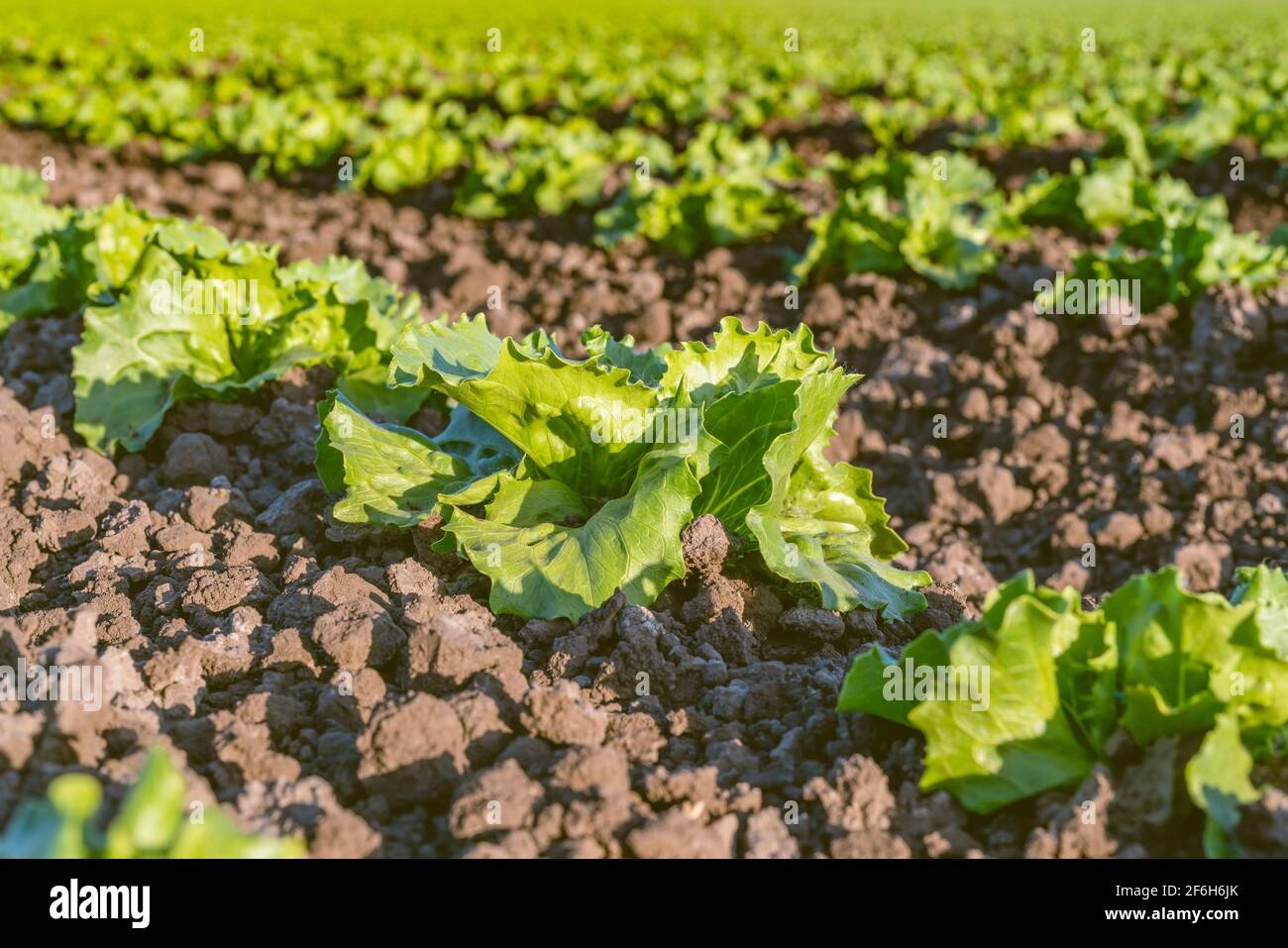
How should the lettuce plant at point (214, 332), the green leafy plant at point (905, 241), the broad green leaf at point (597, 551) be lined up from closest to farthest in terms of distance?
the broad green leaf at point (597, 551)
the lettuce plant at point (214, 332)
the green leafy plant at point (905, 241)

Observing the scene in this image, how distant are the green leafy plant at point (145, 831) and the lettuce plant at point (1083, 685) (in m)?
1.46

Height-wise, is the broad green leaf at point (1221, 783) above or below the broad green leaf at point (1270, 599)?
below

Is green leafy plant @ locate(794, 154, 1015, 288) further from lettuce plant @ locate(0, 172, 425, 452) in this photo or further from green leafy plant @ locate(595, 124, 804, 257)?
lettuce plant @ locate(0, 172, 425, 452)

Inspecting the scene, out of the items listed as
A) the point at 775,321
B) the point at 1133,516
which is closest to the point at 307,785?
the point at 1133,516

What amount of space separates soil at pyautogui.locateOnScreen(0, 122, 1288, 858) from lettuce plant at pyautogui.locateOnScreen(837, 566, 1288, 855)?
0.07 meters

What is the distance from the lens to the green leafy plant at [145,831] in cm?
188

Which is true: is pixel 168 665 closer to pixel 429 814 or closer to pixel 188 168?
pixel 429 814

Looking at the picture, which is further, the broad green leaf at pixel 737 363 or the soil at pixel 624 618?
the broad green leaf at pixel 737 363

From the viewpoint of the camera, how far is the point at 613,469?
3828 millimetres

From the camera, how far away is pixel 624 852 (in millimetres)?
2607

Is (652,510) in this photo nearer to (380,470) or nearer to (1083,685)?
(380,470)

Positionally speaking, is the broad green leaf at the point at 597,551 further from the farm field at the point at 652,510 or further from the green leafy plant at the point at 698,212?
the green leafy plant at the point at 698,212

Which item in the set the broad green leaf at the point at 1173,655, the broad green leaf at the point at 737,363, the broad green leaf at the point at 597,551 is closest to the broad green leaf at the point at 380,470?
the broad green leaf at the point at 597,551

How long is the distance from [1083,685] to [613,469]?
1.59 meters
